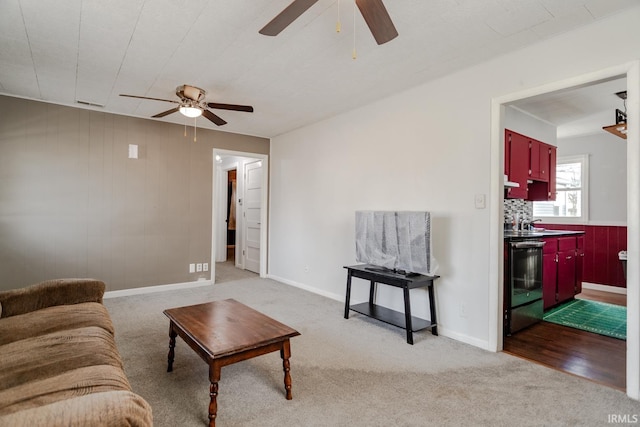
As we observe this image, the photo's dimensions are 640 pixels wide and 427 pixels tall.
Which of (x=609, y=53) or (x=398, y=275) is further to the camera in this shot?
(x=398, y=275)

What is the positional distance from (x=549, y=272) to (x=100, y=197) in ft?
18.8

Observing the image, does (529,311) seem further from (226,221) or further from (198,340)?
(226,221)

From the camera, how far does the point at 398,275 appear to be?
3168mm

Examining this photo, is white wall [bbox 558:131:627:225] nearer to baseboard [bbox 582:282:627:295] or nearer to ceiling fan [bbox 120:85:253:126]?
baseboard [bbox 582:282:627:295]

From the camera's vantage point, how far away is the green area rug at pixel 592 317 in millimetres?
3391

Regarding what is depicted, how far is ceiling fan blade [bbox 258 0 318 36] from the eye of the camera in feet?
5.20

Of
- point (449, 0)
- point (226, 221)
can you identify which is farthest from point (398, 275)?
point (226, 221)

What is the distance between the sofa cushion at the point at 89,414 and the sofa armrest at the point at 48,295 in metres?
1.63

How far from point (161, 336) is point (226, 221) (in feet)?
15.8

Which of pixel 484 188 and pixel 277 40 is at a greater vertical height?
pixel 277 40

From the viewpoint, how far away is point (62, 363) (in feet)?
5.02

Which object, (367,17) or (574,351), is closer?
(367,17)

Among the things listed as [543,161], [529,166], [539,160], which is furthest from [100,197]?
[543,161]

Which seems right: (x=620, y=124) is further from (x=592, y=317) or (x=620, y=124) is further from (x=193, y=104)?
(x=193, y=104)
